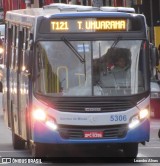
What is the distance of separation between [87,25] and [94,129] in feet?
6.42

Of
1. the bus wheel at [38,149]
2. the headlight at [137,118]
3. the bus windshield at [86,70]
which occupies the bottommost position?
the bus wheel at [38,149]

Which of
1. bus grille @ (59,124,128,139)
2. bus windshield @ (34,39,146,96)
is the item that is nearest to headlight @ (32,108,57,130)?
bus grille @ (59,124,128,139)

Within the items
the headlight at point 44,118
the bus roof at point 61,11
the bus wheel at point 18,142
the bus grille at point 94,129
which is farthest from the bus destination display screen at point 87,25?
the bus wheel at point 18,142

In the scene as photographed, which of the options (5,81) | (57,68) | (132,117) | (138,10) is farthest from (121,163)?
(138,10)

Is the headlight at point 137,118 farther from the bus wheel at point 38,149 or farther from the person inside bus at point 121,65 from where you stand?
the bus wheel at point 38,149

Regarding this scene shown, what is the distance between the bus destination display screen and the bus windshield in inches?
10.5

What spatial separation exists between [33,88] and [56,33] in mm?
1091

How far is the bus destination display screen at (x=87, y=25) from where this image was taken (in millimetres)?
17297

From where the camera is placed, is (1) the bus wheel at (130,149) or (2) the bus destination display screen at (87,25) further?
(1) the bus wheel at (130,149)

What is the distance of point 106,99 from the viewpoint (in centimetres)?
1692

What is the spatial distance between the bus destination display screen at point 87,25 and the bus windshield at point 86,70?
0.27 meters

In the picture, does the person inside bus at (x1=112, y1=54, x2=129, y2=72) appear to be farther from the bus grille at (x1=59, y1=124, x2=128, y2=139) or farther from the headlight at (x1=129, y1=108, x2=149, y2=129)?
the bus grille at (x1=59, y1=124, x2=128, y2=139)

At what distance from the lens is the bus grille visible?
16.9m

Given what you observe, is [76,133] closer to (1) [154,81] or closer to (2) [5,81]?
(2) [5,81]
